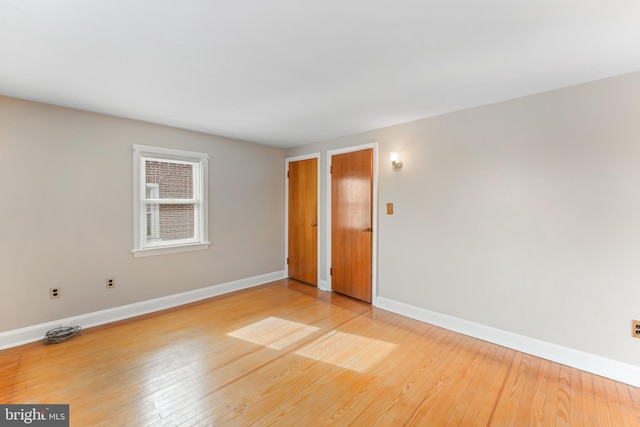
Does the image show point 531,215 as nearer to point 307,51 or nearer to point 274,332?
point 307,51

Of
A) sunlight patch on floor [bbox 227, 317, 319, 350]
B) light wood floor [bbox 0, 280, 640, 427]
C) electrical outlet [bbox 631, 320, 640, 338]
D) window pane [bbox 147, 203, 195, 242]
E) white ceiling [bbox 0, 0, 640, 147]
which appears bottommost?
light wood floor [bbox 0, 280, 640, 427]

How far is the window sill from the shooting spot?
3.36 metres

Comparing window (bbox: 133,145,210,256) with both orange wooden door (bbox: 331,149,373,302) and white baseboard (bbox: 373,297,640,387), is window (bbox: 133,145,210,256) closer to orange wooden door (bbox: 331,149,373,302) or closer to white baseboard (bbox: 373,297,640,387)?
orange wooden door (bbox: 331,149,373,302)

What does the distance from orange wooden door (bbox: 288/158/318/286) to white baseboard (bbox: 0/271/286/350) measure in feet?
1.92

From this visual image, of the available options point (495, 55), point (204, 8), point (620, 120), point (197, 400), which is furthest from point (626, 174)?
point (197, 400)

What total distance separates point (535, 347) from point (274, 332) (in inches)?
96.6

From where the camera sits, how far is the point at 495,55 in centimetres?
186

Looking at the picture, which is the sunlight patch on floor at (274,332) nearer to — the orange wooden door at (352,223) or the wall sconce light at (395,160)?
the orange wooden door at (352,223)

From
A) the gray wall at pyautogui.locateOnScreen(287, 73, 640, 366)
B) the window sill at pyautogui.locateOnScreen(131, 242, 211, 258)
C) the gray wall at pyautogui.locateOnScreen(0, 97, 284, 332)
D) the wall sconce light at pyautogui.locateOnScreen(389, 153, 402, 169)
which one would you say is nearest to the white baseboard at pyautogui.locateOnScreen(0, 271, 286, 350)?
the gray wall at pyautogui.locateOnScreen(0, 97, 284, 332)

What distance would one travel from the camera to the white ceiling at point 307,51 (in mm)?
1435

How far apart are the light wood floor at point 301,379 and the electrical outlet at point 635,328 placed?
0.38 metres

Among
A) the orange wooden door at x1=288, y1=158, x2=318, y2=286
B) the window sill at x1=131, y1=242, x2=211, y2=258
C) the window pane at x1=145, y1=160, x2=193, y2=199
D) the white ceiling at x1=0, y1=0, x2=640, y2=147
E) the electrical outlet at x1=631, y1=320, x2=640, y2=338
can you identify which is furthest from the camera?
the orange wooden door at x1=288, y1=158, x2=318, y2=286

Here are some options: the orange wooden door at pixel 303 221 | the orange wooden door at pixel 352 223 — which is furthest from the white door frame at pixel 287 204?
the orange wooden door at pixel 352 223

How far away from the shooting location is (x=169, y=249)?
11.8 feet
